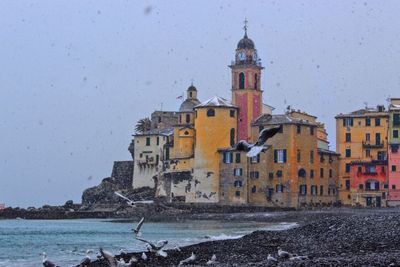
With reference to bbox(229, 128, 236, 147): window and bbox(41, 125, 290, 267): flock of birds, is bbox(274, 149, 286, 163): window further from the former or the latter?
bbox(41, 125, 290, 267): flock of birds

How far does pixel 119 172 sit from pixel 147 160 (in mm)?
9136

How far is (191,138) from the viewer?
9506 cm

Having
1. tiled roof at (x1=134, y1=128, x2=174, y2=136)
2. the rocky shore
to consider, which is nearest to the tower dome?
tiled roof at (x1=134, y1=128, x2=174, y2=136)

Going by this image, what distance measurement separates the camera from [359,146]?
9462 cm

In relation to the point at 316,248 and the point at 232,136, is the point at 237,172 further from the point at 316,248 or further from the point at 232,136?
the point at 316,248

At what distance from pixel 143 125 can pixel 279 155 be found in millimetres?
28147

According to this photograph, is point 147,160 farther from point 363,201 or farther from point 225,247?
point 225,247

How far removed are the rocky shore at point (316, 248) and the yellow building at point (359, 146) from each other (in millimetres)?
46795

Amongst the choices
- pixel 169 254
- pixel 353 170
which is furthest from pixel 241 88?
pixel 169 254

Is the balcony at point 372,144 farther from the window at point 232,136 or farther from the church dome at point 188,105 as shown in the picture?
the church dome at point 188,105

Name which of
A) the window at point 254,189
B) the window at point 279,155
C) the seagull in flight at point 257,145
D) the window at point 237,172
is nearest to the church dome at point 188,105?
the window at point 237,172

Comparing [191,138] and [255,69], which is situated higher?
[255,69]

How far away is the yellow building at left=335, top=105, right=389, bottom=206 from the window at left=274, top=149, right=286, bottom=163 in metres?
9.20

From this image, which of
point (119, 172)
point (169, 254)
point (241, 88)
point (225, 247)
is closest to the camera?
point (169, 254)
